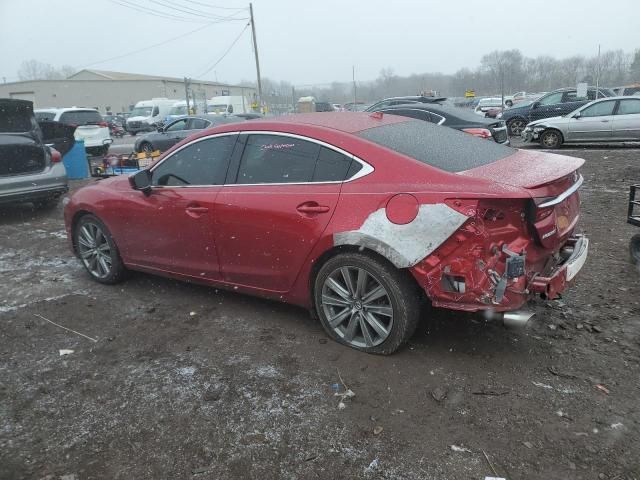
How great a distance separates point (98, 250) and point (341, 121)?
281 centimetres

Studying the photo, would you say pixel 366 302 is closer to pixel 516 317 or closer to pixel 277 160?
pixel 516 317

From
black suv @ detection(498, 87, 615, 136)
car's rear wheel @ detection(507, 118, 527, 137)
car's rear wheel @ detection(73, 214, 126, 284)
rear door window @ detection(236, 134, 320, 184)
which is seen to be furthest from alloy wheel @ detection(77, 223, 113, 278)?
car's rear wheel @ detection(507, 118, 527, 137)

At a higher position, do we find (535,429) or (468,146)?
(468,146)

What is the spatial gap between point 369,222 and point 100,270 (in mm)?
3141

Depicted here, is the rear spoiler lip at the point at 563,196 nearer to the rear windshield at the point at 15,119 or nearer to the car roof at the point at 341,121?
the car roof at the point at 341,121

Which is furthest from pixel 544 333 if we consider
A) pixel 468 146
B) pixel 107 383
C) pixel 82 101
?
pixel 82 101

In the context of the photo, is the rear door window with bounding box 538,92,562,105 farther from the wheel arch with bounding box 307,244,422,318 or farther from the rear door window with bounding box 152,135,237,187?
the wheel arch with bounding box 307,244,422,318

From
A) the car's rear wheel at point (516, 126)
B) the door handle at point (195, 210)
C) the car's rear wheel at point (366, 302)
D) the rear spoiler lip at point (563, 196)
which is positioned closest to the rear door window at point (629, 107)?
the car's rear wheel at point (516, 126)

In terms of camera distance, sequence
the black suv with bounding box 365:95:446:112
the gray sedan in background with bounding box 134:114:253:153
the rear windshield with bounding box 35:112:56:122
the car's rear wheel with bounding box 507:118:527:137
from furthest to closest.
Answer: the rear windshield with bounding box 35:112:56:122
the car's rear wheel with bounding box 507:118:527:137
the gray sedan in background with bounding box 134:114:253:153
the black suv with bounding box 365:95:446:112

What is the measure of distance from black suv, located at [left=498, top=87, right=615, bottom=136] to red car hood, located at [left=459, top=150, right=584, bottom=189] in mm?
14968

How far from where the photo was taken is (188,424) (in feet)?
9.16

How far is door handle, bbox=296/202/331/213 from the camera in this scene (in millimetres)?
3363

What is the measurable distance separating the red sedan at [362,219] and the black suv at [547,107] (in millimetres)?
15072

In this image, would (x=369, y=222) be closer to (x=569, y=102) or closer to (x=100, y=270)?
(x=100, y=270)
